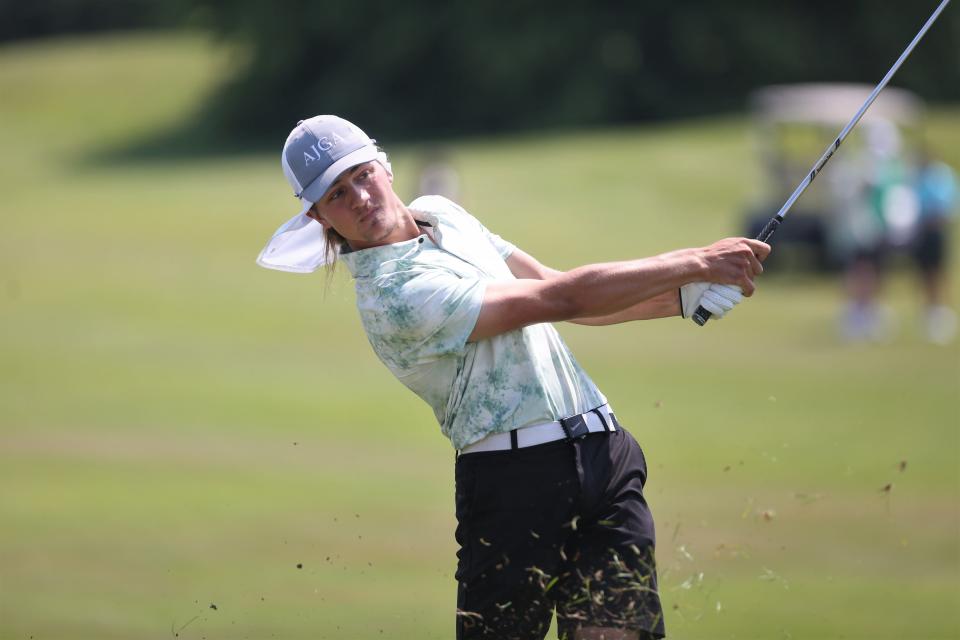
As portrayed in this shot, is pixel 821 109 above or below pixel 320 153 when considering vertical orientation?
above

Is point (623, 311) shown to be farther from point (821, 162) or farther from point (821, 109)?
point (821, 109)

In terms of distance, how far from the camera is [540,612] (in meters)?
4.73

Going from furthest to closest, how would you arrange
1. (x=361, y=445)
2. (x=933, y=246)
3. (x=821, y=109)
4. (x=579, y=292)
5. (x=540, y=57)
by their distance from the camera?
(x=540, y=57), (x=821, y=109), (x=933, y=246), (x=361, y=445), (x=579, y=292)

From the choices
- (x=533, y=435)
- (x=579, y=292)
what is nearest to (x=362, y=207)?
(x=579, y=292)

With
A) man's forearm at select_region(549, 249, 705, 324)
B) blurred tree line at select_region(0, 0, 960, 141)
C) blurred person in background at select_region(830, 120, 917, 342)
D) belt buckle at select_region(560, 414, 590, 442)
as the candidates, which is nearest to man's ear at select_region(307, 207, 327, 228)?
man's forearm at select_region(549, 249, 705, 324)

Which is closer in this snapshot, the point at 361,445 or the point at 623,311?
the point at 623,311

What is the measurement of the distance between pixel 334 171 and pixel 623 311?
1064 mm

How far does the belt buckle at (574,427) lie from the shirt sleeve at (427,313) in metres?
0.40

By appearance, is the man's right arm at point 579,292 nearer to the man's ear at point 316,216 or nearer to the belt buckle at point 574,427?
the belt buckle at point 574,427

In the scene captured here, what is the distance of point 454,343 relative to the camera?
4.55 meters

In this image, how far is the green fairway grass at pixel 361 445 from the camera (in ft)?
27.3

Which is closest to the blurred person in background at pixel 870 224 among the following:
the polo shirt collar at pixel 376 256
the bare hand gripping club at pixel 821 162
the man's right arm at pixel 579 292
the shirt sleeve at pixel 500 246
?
the bare hand gripping club at pixel 821 162

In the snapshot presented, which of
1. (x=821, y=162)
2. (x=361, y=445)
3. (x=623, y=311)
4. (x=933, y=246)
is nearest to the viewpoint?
(x=623, y=311)

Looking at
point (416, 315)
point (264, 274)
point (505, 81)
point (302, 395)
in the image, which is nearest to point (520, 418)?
point (416, 315)
